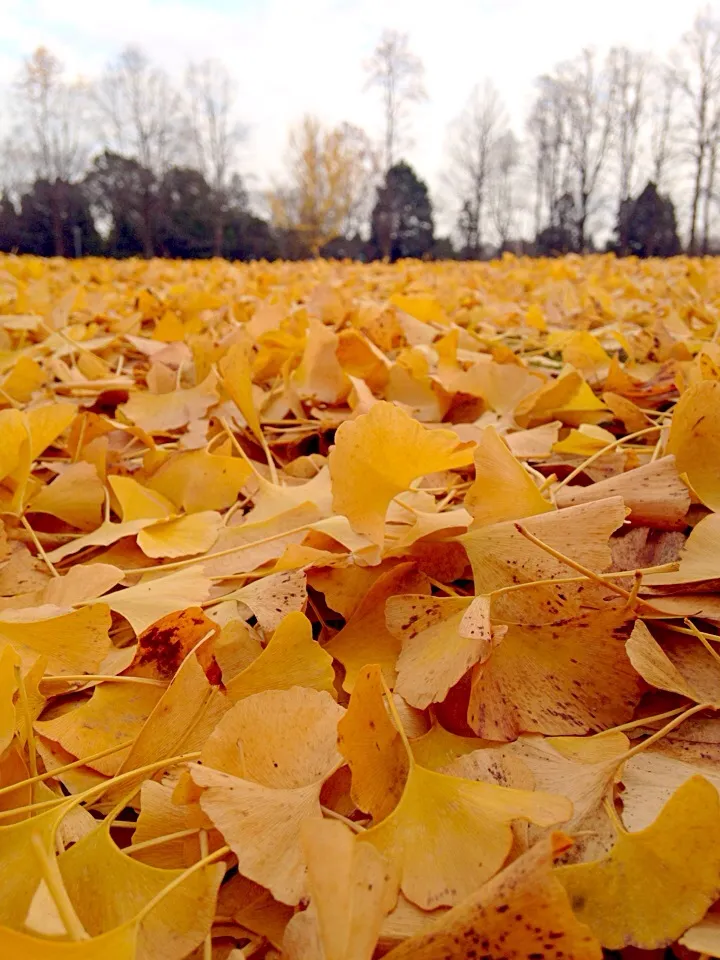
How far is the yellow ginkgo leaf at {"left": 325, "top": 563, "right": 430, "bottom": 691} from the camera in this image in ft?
1.34

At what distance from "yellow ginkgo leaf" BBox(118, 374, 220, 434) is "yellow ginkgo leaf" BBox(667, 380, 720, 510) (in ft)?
1.67

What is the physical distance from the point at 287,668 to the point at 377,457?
0.13 metres

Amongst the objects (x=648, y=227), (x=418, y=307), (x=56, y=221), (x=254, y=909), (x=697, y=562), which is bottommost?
(x=254, y=909)

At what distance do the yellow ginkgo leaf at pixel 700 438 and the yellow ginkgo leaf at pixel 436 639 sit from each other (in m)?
0.22

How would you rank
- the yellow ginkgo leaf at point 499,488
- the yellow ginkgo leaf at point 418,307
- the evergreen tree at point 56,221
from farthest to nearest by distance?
the evergreen tree at point 56,221
the yellow ginkgo leaf at point 418,307
the yellow ginkgo leaf at point 499,488

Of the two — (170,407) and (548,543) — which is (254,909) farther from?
(170,407)

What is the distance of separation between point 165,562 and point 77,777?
227 mm

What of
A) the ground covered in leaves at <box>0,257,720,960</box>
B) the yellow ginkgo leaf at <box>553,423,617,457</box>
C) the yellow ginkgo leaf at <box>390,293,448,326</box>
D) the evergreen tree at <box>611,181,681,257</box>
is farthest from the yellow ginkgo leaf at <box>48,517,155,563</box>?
the evergreen tree at <box>611,181,681,257</box>

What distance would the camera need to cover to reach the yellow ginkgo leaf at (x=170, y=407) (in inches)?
31.3

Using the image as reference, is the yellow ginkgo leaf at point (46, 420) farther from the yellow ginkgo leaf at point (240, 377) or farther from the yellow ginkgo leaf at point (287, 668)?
the yellow ginkgo leaf at point (287, 668)

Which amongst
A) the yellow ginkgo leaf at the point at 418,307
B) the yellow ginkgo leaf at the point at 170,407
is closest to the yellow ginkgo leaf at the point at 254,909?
the yellow ginkgo leaf at the point at 170,407

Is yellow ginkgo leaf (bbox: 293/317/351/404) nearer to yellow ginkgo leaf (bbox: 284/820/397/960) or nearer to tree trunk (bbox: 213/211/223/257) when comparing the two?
yellow ginkgo leaf (bbox: 284/820/397/960)

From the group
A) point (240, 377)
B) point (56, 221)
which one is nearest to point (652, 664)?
point (240, 377)

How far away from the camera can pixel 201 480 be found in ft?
2.10
